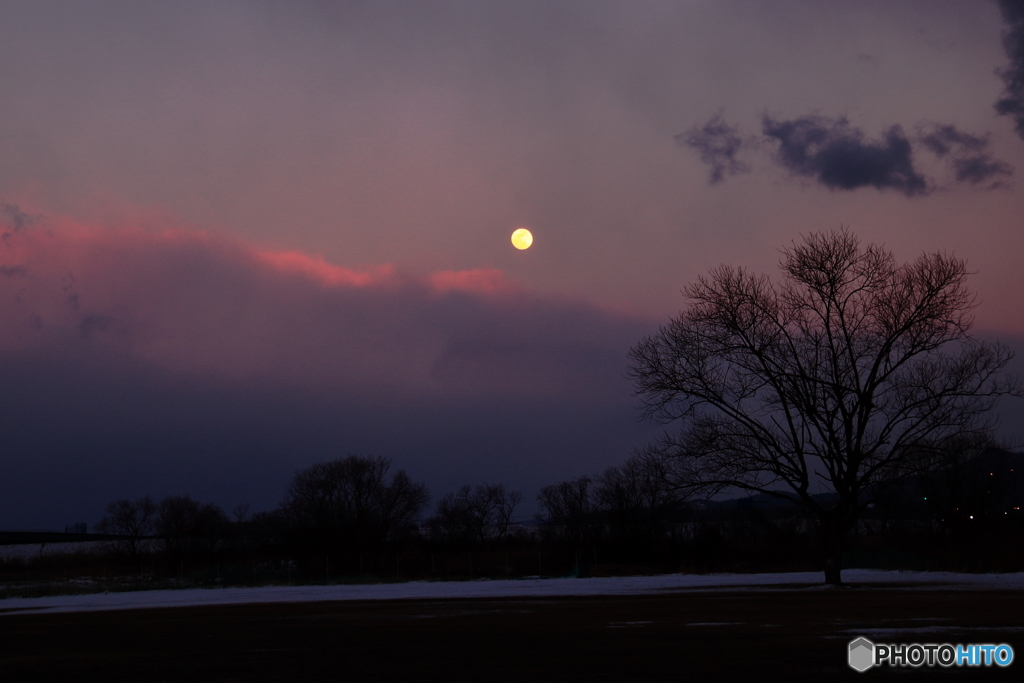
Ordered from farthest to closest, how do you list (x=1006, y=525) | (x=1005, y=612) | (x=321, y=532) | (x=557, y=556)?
(x=321, y=532)
(x=1006, y=525)
(x=557, y=556)
(x=1005, y=612)

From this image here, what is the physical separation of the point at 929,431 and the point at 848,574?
10921 mm

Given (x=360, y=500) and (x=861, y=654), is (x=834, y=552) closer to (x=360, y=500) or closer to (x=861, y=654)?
(x=861, y=654)

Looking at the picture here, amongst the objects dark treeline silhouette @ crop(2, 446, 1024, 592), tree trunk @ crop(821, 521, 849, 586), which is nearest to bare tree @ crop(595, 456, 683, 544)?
dark treeline silhouette @ crop(2, 446, 1024, 592)

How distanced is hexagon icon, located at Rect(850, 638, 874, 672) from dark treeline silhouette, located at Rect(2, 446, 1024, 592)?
18.8 meters

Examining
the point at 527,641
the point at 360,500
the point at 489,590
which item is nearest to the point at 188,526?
the point at 360,500

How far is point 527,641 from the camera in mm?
13367

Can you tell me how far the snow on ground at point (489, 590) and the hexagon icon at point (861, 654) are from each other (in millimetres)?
17786

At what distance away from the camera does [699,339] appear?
99.5 ft

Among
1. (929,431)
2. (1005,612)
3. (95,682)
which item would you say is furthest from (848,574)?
(95,682)

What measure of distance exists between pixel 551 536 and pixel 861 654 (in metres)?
73.3

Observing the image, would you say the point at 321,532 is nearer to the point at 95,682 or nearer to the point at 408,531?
the point at 408,531

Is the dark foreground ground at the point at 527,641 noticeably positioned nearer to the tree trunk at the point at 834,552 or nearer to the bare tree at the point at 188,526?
the tree trunk at the point at 834,552

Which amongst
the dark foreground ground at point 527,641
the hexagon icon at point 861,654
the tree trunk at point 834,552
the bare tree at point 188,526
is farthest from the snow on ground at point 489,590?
the bare tree at point 188,526

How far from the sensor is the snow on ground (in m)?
30.4
